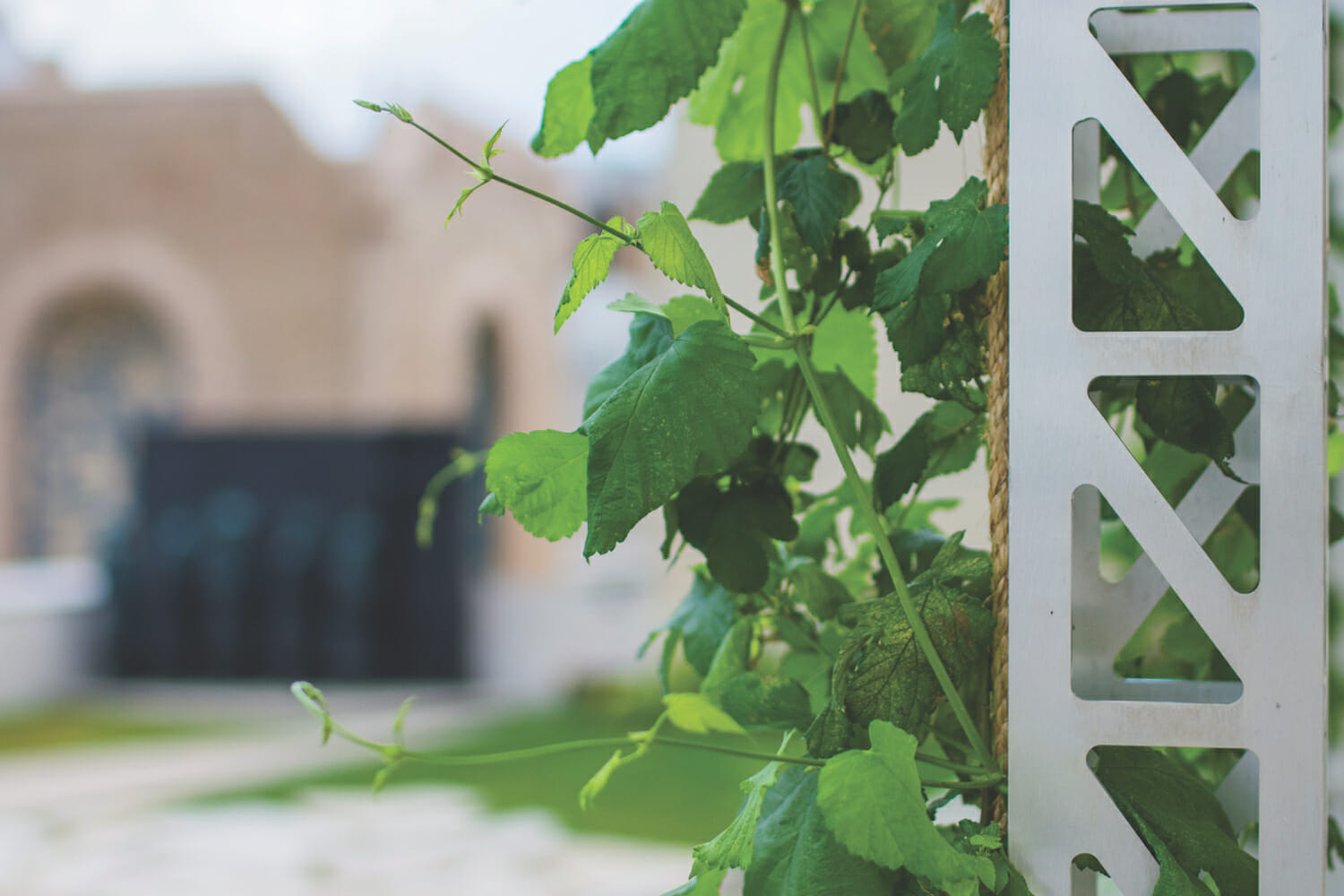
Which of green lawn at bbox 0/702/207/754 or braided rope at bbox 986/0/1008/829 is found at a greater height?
braided rope at bbox 986/0/1008/829

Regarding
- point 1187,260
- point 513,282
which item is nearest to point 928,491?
point 1187,260

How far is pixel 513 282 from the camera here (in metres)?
7.92

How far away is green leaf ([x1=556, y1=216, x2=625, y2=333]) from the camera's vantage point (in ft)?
1.56

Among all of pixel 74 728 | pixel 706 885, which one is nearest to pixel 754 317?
pixel 706 885

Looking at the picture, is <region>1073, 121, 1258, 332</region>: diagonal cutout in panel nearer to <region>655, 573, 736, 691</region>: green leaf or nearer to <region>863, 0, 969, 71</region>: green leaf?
<region>863, 0, 969, 71</region>: green leaf

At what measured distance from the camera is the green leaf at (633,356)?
1.68ft

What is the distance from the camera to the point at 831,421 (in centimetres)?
51

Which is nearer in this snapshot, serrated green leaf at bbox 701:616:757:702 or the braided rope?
the braided rope

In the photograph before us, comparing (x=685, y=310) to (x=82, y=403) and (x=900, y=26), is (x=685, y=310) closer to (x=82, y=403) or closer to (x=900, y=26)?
(x=900, y=26)

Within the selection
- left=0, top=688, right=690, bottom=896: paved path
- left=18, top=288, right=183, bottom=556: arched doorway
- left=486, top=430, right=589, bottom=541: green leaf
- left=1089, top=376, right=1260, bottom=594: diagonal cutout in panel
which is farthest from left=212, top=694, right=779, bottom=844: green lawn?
left=18, top=288, right=183, bottom=556: arched doorway

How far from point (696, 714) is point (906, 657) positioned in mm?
120

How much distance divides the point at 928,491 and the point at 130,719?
4584 millimetres

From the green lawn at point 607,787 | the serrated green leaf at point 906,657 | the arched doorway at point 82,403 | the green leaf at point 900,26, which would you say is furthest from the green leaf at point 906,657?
the arched doorway at point 82,403

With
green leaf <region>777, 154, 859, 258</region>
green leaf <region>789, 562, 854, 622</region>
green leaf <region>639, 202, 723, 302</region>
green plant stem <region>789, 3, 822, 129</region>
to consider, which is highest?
green plant stem <region>789, 3, 822, 129</region>
